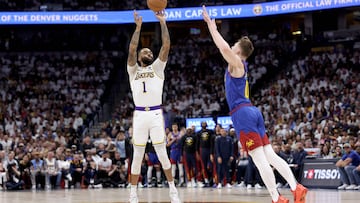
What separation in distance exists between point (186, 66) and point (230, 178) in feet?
46.9

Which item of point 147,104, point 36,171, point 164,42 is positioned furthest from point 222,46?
point 36,171

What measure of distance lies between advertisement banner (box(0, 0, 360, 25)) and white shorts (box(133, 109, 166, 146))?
19.1m

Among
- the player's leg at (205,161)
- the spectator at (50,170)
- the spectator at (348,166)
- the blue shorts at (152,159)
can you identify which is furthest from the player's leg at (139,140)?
the spectator at (50,170)

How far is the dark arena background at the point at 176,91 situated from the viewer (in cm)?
2083

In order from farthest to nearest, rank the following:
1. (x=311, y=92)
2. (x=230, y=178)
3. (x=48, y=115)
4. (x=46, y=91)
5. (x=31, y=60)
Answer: (x=31, y=60), (x=46, y=91), (x=48, y=115), (x=311, y=92), (x=230, y=178)

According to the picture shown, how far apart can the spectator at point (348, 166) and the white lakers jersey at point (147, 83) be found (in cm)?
854

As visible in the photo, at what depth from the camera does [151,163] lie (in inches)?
852

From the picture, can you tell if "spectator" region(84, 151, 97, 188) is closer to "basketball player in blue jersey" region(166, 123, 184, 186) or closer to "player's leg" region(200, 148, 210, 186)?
"basketball player in blue jersey" region(166, 123, 184, 186)

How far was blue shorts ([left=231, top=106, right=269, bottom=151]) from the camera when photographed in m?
9.23

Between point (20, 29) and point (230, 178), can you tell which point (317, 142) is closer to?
point (230, 178)

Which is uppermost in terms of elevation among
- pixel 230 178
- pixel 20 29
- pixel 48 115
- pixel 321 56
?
pixel 20 29

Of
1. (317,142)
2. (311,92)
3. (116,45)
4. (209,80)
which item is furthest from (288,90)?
(116,45)

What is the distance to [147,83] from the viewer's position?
10.9m

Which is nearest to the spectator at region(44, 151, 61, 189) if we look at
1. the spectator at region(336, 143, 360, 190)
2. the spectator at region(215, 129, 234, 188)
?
the spectator at region(215, 129, 234, 188)
